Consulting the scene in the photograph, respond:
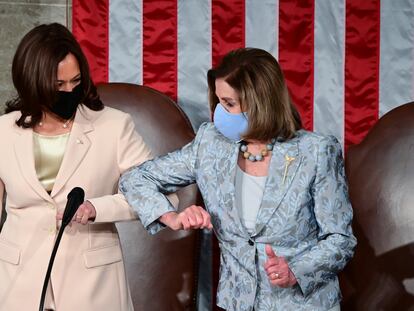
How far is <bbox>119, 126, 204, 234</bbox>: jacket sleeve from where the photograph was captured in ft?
7.17

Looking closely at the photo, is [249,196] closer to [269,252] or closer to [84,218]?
[269,252]

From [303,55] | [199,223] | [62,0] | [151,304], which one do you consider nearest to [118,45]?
[62,0]

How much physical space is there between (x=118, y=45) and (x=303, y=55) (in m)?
0.74

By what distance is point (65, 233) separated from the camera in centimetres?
217

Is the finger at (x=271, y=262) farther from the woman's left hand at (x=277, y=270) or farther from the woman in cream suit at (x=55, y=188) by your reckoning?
the woman in cream suit at (x=55, y=188)

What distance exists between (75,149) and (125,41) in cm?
126

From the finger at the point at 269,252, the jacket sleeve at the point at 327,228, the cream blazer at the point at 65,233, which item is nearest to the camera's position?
the finger at the point at 269,252

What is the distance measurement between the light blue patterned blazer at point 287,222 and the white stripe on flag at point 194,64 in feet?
3.74

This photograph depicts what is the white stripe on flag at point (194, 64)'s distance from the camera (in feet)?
11.0

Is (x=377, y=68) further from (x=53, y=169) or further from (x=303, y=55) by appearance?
(x=53, y=169)

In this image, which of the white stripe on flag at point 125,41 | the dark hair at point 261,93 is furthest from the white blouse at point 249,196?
the white stripe on flag at point 125,41

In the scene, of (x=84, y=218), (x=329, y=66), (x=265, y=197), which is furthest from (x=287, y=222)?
(x=329, y=66)

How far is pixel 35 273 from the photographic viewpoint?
215cm

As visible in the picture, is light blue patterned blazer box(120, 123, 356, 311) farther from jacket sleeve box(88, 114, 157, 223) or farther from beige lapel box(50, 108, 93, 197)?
beige lapel box(50, 108, 93, 197)
